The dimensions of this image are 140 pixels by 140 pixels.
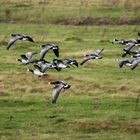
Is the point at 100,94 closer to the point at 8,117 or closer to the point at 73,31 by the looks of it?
the point at 8,117

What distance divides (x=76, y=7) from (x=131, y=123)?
2781 centimetres

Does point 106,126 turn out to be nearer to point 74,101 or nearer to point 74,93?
point 74,101

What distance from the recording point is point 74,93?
26.8 metres

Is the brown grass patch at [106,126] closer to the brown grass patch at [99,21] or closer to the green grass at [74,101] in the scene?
the green grass at [74,101]

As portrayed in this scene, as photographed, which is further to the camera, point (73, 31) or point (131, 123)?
point (73, 31)

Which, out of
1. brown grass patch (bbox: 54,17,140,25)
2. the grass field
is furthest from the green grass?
brown grass patch (bbox: 54,17,140,25)

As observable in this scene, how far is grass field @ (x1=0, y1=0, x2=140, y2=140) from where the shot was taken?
21.9m

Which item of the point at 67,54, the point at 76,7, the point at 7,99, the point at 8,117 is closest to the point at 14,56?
the point at 67,54

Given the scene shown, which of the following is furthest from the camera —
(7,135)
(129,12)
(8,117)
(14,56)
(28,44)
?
(129,12)

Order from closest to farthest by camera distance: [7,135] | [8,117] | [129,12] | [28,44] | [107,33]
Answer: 1. [7,135]
2. [8,117]
3. [28,44]
4. [107,33]
5. [129,12]

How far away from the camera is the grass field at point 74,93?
21.9 metres

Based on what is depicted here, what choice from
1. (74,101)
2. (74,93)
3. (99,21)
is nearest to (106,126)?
(74,101)

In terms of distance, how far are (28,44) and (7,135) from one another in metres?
18.3

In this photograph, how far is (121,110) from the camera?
2414 centimetres
